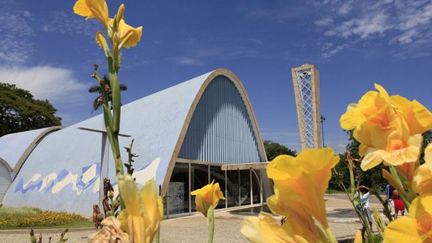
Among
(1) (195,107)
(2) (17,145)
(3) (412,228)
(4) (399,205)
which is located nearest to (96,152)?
(1) (195,107)

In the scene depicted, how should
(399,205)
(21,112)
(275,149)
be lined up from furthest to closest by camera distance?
(275,149) → (21,112) → (399,205)

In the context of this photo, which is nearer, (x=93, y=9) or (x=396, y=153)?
(x=396, y=153)

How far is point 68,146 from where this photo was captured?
70.8 ft

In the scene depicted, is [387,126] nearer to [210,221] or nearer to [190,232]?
[210,221]

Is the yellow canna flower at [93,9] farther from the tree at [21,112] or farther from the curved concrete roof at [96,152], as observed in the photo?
the tree at [21,112]

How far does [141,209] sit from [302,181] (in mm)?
211

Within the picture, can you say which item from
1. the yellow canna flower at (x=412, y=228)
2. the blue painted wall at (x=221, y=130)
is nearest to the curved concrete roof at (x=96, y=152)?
the blue painted wall at (x=221, y=130)

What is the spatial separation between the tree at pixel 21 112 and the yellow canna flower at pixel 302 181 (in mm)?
39209

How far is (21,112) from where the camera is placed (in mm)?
36469

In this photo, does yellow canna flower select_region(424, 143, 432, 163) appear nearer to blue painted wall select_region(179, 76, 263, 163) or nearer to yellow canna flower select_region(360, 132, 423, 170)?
yellow canna flower select_region(360, 132, 423, 170)

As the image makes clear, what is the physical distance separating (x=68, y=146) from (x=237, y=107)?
29.6 ft

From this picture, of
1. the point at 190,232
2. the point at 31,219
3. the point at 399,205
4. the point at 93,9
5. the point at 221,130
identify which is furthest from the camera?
the point at 221,130

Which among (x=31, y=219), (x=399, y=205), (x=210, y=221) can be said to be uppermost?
(x=210, y=221)

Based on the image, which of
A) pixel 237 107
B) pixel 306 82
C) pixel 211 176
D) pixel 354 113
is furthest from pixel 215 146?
pixel 354 113
